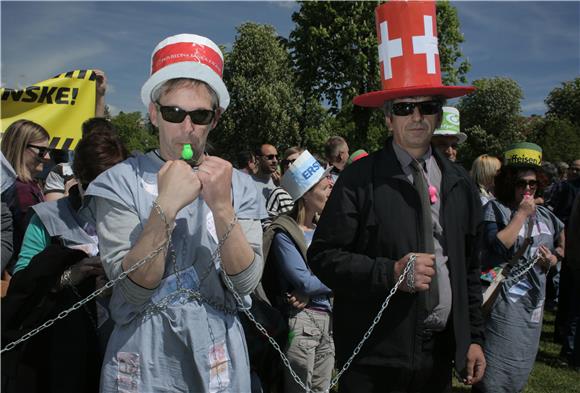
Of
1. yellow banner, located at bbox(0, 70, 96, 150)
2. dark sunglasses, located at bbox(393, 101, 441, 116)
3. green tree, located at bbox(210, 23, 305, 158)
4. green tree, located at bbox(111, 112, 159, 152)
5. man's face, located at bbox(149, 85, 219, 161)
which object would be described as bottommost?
man's face, located at bbox(149, 85, 219, 161)

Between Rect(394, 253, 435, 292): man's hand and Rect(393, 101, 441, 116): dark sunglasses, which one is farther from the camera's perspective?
Rect(393, 101, 441, 116): dark sunglasses

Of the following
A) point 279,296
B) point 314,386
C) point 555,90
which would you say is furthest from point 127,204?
point 555,90

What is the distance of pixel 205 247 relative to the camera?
2008 millimetres

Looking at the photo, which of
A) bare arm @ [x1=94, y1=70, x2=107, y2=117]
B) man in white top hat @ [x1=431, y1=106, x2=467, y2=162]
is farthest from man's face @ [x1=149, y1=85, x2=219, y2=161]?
bare arm @ [x1=94, y1=70, x2=107, y2=117]

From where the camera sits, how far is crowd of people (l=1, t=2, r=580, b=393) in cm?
192

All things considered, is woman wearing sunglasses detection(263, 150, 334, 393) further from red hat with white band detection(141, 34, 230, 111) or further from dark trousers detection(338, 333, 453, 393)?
red hat with white band detection(141, 34, 230, 111)

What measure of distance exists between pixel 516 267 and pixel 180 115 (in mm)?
3181

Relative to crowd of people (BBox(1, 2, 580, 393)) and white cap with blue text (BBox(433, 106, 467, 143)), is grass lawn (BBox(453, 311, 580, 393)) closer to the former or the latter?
white cap with blue text (BBox(433, 106, 467, 143))

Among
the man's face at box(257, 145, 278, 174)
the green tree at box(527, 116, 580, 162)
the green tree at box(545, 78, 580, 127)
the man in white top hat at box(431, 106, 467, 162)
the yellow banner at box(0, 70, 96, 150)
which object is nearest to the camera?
the man in white top hat at box(431, 106, 467, 162)

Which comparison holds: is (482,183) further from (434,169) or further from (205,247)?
(205,247)

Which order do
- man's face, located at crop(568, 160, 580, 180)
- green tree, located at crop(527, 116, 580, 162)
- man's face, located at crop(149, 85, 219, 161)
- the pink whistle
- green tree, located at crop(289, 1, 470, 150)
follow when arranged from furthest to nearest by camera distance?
green tree, located at crop(527, 116, 580, 162), green tree, located at crop(289, 1, 470, 150), man's face, located at crop(568, 160, 580, 180), the pink whistle, man's face, located at crop(149, 85, 219, 161)

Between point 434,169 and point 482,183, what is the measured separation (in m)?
3.15

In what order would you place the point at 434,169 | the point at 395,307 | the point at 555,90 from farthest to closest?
the point at 555,90, the point at 434,169, the point at 395,307

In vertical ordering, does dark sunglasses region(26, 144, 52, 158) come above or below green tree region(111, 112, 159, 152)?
below
